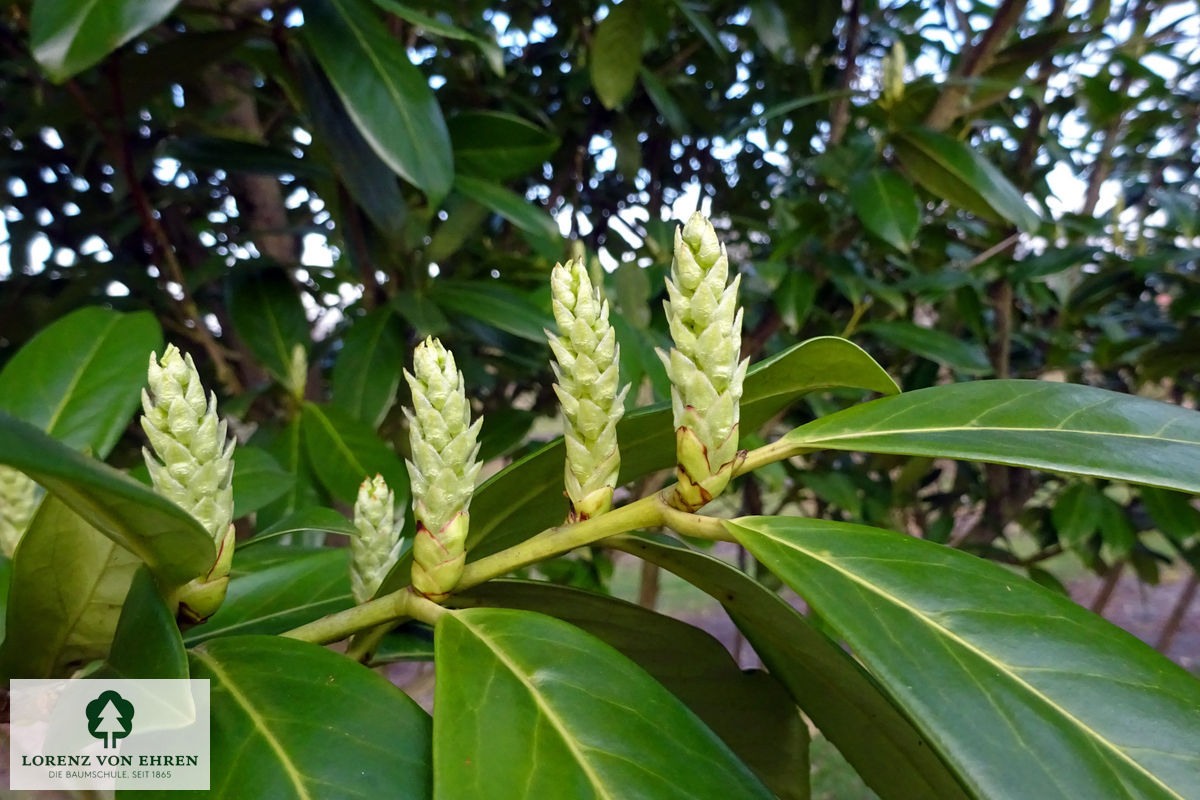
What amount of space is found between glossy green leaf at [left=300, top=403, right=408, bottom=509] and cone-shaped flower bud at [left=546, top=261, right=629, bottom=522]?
18.3 inches

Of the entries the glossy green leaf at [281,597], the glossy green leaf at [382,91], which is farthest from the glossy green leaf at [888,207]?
the glossy green leaf at [281,597]

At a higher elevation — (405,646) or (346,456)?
(346,456)

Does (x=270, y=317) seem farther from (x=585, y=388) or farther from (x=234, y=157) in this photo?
(x=585, y=388)

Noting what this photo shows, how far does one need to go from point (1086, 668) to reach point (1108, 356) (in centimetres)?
125

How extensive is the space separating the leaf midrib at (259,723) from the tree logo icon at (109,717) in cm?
3

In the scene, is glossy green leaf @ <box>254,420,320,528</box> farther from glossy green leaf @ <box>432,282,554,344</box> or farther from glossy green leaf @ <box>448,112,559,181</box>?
glossy green leaf @ <box>448,112,559,181</box>

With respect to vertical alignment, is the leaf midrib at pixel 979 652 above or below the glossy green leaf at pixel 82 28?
below

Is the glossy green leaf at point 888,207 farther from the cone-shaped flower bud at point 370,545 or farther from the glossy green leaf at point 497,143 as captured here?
the cone-shaped flower bud at point 370,545

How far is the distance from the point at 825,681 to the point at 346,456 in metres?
0.59

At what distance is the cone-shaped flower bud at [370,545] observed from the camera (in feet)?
1.40

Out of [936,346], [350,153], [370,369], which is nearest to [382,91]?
[350,153]

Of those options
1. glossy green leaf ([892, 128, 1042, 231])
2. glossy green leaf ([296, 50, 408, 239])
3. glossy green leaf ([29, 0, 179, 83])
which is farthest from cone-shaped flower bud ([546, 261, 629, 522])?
glossy green leaf ([892, 128, 1042, 231])

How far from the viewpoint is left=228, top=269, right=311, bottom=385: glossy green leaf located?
0.92 metres

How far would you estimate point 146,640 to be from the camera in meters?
0.31
